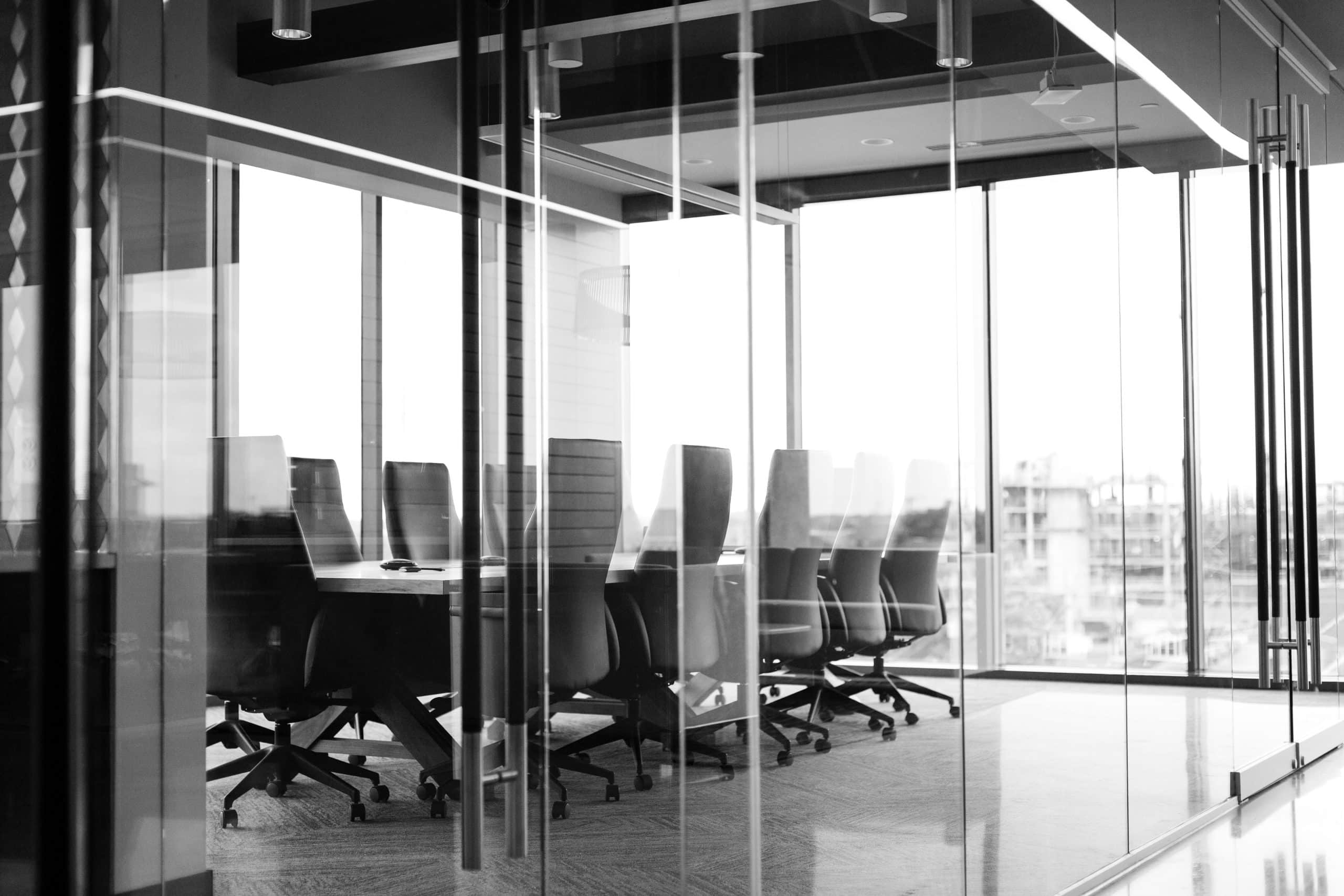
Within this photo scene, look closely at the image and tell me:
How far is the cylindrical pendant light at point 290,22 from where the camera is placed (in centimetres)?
222

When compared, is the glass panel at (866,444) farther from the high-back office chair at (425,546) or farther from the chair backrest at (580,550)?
the high-back office chair at (425,546)

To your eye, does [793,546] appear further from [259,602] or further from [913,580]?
[259,602]

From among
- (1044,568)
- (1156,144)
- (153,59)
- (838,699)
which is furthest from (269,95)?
(1156,144)

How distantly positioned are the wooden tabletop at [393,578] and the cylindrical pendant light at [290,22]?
2.71ft

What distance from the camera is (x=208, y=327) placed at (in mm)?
2113

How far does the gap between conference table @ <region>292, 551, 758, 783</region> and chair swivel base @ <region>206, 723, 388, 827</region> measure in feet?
0.06

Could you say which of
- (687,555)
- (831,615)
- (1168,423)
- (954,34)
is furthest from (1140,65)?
(687,555)

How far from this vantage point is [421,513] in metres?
2.29

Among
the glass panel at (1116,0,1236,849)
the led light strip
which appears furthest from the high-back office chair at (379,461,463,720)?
the glass panel at (1116,0,1236,849)

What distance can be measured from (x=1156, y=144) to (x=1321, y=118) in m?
2.82

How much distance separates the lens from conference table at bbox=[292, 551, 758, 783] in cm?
219

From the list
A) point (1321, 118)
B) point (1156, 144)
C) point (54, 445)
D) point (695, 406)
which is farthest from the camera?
point (1321, 118)

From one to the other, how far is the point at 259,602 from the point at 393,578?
216 millimetres

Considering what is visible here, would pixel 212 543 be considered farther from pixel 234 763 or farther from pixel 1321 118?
pixel 1321 118
